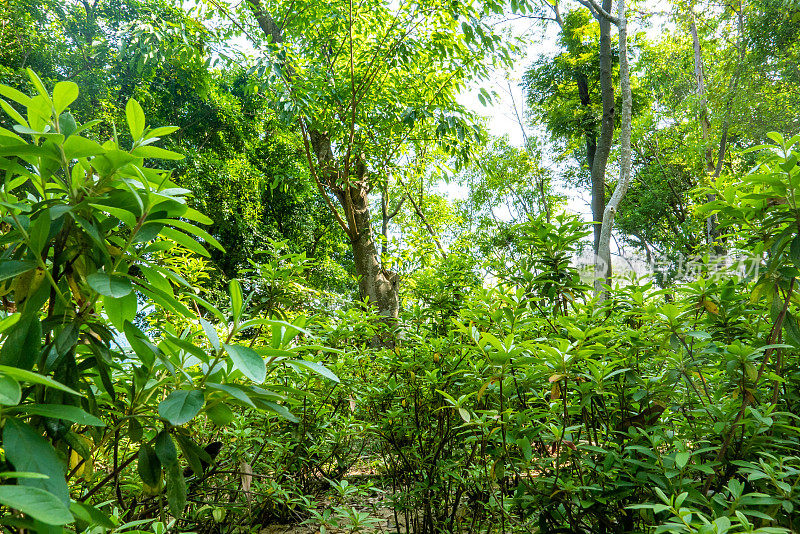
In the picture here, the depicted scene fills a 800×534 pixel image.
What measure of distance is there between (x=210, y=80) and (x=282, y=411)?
10209 mm

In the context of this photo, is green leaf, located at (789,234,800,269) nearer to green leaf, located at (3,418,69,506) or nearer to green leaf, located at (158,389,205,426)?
green leaf, located at (158,389,205,426)

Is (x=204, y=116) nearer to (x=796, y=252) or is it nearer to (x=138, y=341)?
(x=138, y=341)

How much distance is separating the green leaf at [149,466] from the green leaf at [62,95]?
0.53 metres

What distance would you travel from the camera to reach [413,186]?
9.03 meters

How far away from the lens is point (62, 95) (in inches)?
26.2

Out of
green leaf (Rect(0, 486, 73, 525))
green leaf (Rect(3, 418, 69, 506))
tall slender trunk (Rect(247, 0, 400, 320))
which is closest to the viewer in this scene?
green leaf (Rect(0, 486, 73, 525))

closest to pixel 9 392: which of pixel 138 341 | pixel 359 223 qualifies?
pixel 138 341

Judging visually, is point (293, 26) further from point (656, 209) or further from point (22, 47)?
point (656, 209)

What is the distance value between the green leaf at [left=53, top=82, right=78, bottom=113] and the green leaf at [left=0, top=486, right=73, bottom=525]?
53cm

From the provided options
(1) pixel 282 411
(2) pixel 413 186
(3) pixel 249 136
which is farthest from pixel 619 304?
(3) pixel 249 136

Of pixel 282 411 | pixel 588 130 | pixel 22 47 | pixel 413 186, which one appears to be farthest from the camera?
pixel 588 130

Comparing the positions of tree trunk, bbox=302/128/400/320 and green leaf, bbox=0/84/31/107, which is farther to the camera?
tree trunk, bbox=302/128/400/320

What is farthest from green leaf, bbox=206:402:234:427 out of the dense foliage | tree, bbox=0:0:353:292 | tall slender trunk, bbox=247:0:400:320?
tree, bbox=0:0:353:292

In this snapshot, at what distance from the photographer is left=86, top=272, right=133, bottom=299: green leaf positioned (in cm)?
59
